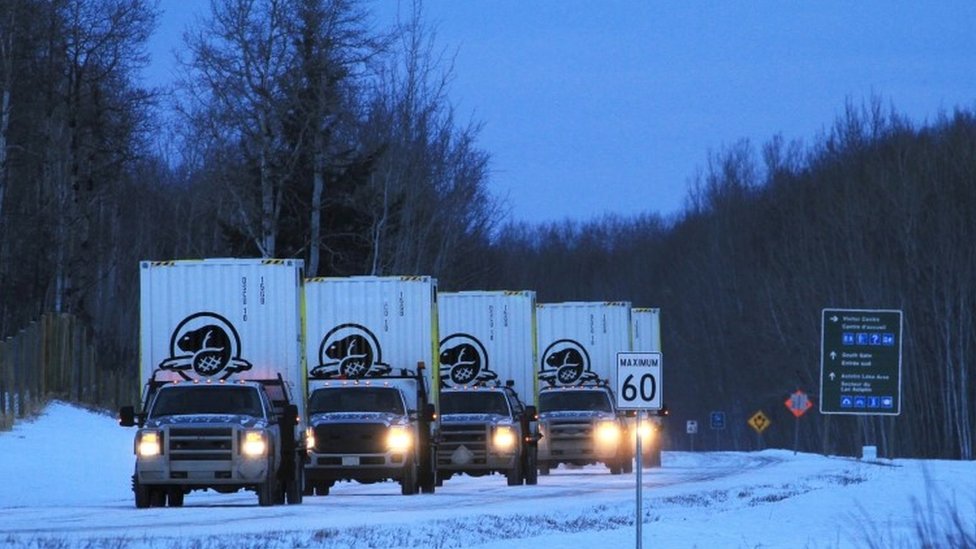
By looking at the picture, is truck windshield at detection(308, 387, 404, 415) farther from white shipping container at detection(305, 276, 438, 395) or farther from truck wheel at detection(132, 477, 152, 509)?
truck wheel at detection(132, 477, 152, 509)

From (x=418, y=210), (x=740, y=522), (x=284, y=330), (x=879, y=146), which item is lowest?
(x=740, y=522)

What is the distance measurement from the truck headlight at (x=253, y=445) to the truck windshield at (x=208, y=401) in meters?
0.54

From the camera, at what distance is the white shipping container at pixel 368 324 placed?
34.2 metres

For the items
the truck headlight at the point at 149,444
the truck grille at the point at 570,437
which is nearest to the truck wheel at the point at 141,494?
the truck headlight at the point at 149,444

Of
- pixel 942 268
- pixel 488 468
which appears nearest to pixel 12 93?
pixel 488 468

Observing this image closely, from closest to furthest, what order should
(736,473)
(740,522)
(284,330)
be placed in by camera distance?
(740,522) → (284,330) → (736,473)

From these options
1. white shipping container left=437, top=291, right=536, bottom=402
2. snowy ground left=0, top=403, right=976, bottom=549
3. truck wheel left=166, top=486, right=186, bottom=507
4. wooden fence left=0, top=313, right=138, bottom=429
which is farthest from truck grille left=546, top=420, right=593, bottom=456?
truck wheel left=166, top=486, right=186, bottom=507

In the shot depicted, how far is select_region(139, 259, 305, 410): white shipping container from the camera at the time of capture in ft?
98.5

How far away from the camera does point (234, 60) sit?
5188 cm

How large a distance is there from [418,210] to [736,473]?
19176mm

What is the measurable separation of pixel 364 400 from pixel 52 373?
598 inches

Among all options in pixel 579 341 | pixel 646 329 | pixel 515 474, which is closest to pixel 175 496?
pixel 515 474

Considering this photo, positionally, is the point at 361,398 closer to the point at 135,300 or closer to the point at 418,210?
the point at 418,210

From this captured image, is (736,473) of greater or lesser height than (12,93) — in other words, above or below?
below
